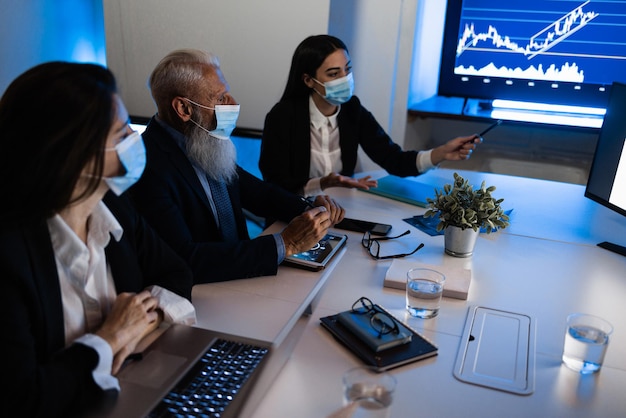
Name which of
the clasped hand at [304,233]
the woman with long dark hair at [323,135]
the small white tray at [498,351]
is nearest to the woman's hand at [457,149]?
the woman with long dark hair at [323,135]

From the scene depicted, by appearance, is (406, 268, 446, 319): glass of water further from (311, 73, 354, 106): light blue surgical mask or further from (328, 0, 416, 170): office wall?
(328, 0, 416, 170): office wall

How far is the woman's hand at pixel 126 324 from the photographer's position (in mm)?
A: 1176

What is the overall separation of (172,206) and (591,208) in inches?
68.5

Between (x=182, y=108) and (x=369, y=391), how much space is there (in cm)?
115

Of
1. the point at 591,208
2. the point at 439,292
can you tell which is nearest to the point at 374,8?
the point at 591,208

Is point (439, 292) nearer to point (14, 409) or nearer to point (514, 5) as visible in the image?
point (14, 409)

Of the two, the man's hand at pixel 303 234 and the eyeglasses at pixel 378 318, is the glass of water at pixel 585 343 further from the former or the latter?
the man's hand at pixel 303 234

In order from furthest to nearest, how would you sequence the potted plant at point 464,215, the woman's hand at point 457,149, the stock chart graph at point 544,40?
the stock chart graph at point 544,40 < the woman's hand at point 457,149 < the potted plant at point 464,215

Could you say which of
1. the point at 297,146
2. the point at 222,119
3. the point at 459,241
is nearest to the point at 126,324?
the point at 222,119

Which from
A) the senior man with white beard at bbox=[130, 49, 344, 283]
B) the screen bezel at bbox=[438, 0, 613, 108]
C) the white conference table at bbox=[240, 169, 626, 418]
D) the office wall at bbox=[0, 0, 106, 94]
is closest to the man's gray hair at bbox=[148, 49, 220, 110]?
the senior man with white beard at bbox=[130, 49, 344, 283]

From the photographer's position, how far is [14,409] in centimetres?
101

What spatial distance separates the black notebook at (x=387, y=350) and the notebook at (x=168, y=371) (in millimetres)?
198

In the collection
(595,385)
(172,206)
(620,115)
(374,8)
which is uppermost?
(374,8)

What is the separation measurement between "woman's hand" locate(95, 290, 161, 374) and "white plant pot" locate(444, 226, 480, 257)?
97 centimetres
